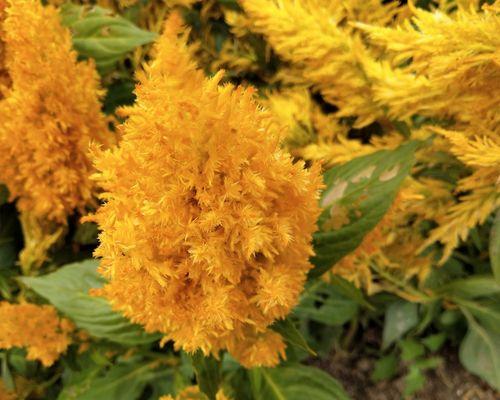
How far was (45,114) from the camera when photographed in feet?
2.83

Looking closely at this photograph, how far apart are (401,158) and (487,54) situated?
18 centimetres

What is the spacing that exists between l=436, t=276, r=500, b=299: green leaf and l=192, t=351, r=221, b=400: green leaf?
1.71ft

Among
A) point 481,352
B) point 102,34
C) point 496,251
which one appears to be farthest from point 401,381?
point 102,34

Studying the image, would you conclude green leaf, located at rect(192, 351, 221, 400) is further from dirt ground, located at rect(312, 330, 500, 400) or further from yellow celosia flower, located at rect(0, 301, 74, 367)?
dirt ground, located at rect(312, 330, 500, 400)

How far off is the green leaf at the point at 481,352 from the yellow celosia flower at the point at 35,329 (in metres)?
0.76

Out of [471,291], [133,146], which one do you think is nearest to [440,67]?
[133,146]

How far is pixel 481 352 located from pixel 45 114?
93 centimetres

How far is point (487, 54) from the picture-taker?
586 millimetres

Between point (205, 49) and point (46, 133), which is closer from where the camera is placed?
point (46, 133)

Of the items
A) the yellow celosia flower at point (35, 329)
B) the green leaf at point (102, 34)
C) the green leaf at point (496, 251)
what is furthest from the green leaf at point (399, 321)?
the green leaf at point (102, 34)

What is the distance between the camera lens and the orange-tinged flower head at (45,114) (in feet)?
2.66

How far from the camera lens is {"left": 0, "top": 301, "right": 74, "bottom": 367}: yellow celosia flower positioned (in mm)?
813

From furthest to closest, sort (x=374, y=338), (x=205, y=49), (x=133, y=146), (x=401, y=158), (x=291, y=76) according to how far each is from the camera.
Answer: (x=374, y=338) → (x=205, y=49) → (x=291, y=76) → (x=401, y=158) → (x=133, y=146)

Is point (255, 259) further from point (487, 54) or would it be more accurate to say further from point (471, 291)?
point (471, 291)
